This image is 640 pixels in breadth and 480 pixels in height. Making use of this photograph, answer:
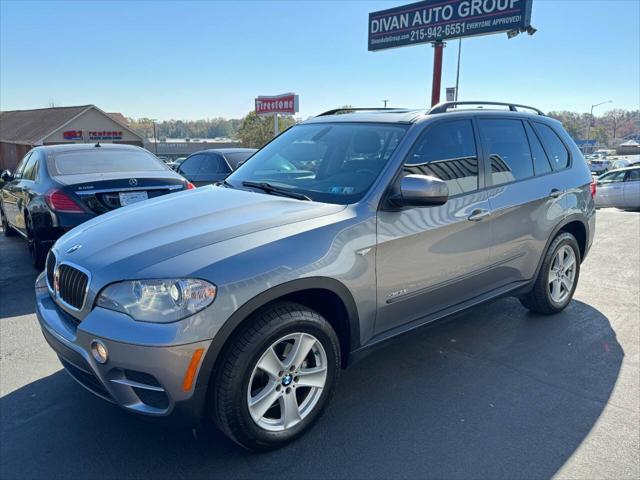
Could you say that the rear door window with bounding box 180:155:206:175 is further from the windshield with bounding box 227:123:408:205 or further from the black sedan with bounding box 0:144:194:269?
the windshield with bounding box 227:123:408:205

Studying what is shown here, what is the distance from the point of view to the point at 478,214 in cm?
350

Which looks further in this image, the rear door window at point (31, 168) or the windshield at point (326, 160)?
the rear door window at point (31, 168)

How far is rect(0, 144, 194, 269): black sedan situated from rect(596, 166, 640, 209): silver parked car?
52.0 feet

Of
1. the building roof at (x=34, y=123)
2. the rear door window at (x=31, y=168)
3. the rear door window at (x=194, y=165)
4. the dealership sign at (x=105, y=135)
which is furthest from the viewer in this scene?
the dealership sign at (x=105, y=135)

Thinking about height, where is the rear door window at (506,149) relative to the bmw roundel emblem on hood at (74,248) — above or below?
above

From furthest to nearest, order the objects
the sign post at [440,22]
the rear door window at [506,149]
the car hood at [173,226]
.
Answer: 1. the sign post at [440,22]
2. the rear door window at [506,149]
3. the car hood at [173,226]

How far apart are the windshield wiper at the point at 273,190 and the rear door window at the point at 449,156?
0.69 metres

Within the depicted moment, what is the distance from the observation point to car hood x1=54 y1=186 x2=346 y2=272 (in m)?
2.50

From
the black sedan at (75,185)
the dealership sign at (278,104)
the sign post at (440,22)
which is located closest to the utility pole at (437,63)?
the sign post at (440,22)

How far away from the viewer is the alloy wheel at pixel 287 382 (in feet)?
8.34

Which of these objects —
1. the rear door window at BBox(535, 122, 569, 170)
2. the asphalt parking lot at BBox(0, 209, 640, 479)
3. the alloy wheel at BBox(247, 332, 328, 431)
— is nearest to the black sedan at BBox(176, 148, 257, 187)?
the asphalt parking lot at BBox(0, 209, 640, 479)

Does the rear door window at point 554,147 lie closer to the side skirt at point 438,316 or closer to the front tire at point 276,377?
the side skirt at point 438,316

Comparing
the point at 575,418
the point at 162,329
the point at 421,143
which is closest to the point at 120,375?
the point at 162,329

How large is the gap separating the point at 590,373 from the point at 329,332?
2.08m
